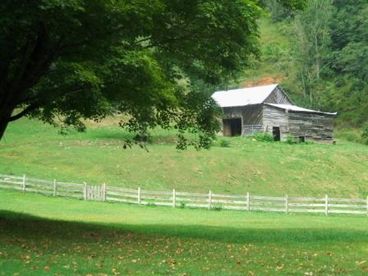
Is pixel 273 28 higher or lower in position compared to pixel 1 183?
higher

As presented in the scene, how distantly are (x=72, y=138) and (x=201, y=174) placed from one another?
1650 centimetres

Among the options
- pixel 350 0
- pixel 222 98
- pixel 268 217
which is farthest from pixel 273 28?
pixel 268 217

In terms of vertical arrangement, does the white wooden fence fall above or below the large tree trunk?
below

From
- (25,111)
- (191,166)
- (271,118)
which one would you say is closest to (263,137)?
(271,118)

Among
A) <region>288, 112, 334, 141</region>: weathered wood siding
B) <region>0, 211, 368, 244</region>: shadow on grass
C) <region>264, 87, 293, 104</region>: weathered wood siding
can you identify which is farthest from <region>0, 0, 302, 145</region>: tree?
<region>264, 87, 293, 104</region>: weathered wood siding

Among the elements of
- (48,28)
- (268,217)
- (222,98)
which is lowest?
(268,217)

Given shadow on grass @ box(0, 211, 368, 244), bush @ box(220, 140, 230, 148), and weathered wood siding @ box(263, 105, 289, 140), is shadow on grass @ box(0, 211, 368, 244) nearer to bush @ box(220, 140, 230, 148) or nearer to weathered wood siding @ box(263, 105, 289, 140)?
bush @ box(220, 140, 230, 148)

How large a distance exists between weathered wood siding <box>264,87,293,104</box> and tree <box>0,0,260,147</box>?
54.0 metres

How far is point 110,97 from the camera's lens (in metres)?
15.9

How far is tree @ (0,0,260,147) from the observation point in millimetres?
12945

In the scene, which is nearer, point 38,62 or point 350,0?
point 38,62

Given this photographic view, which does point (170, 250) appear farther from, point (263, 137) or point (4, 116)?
point (263, 137)

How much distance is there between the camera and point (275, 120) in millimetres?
67062

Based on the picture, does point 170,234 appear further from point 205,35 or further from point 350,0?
point 350,0
